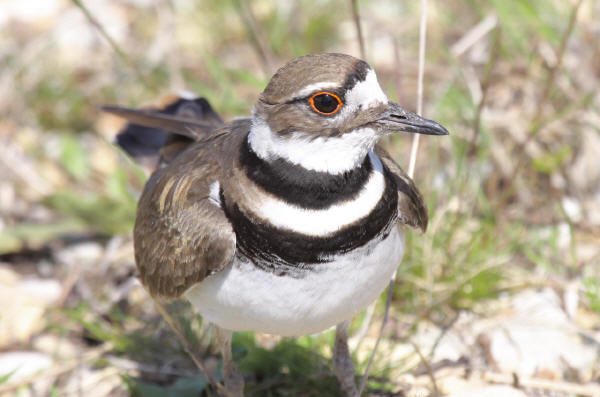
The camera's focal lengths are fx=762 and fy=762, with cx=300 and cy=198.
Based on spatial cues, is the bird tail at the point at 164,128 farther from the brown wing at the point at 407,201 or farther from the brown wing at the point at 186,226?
the brown wing at the point at 407,201

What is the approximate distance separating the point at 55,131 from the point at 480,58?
145 inches

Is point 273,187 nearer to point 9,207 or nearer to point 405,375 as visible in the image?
point 405,375

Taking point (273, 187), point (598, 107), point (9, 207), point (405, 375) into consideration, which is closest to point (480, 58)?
point (598, 107)

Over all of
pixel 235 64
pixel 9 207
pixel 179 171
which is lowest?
pixel 179 171

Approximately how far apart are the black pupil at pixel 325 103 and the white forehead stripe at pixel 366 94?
0.06 m

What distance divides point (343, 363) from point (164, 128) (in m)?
1.64

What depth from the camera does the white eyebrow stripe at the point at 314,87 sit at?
2.95m

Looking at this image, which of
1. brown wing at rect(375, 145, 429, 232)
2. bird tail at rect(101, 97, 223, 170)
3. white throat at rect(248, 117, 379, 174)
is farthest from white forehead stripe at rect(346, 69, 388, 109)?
bird tail at rect(101, 97, 223, 170)

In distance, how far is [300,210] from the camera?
305 cm

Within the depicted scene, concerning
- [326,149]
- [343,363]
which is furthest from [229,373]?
[326,149]

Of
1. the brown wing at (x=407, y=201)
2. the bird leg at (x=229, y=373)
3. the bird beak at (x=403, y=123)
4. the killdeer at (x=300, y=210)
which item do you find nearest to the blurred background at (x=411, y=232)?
the bird leg at (x=229, y=373)

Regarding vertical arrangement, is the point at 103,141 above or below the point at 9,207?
above

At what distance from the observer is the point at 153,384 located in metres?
4.30

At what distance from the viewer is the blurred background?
13.7ft
